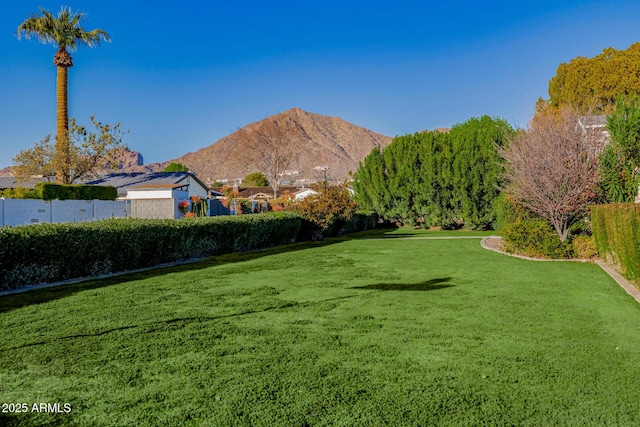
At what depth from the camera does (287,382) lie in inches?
172

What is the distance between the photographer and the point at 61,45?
41719mm

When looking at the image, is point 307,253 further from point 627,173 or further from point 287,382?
point 287,382

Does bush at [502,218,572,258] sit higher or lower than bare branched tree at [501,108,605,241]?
lower

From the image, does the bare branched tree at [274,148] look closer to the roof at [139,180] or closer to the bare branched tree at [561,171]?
the roof at [139,180]

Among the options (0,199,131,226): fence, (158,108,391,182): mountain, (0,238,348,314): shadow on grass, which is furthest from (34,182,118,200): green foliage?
(158,108,391,182): mountain

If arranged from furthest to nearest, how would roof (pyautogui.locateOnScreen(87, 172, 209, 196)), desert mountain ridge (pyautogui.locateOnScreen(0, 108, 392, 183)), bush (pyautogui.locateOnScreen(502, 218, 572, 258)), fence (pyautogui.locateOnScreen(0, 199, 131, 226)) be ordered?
1. desert mountain ridge (pyautogui.locateOnScreen(0, 108, 392, 183))
2. roof (pyautogui.locateOnScreen(87, 172, 209, 196))
3. fence (pyautogui.locateOnScreen(0, 199, 131, 226))
4. bush (pyautogui.locateOnScreen(502, 218, 572, 258))

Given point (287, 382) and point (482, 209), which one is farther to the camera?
point (482, 209)

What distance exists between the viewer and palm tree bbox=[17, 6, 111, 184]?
41.0 metres

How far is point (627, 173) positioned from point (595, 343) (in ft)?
35.1

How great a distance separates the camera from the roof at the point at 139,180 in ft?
137

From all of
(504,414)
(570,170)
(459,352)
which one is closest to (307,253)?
(570,170)

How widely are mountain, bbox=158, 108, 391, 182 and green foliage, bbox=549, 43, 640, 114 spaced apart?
60875mm

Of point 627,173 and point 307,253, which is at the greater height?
point 627,173

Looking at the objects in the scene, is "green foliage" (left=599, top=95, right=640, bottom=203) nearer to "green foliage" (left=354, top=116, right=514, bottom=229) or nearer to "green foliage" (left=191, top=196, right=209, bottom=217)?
"green foliage" (left=354, top=116, right=514, bottom=229)
